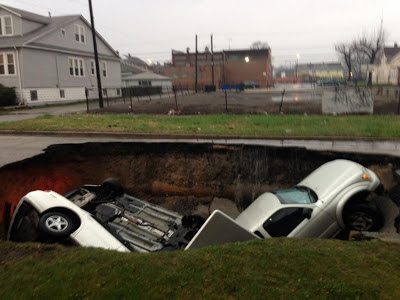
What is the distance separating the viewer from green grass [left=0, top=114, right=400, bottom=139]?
14586 millimetres

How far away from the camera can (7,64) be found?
30.4m

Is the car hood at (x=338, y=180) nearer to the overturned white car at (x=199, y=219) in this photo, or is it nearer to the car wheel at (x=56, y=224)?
the overturned white car at (x=199, y=219)

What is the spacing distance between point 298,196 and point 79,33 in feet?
122

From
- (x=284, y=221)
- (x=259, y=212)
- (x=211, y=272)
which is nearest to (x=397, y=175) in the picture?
(x=284, y=221)

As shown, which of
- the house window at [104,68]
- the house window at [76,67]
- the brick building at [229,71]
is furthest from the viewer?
the brick building at [229,71]

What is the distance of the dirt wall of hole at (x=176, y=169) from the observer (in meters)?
8.50

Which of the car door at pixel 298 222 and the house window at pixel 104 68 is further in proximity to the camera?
the house window at pixel 104 68

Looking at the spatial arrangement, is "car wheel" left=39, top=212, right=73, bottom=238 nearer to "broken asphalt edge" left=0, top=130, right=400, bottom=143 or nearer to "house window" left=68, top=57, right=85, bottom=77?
"broken asphalt edge" left=0, top=130, right=400, bottom=143

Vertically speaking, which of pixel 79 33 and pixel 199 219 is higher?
pixel 79 33

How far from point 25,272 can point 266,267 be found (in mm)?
1938

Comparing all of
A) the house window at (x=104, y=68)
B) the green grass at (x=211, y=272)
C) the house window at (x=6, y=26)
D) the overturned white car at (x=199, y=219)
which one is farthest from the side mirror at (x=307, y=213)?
the house window at (x=104, y=68)

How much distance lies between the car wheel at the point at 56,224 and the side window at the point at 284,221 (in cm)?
274

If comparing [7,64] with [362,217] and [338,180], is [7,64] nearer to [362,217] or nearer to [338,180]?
[338,180]

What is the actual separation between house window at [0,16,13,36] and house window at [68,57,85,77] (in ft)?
19.4
